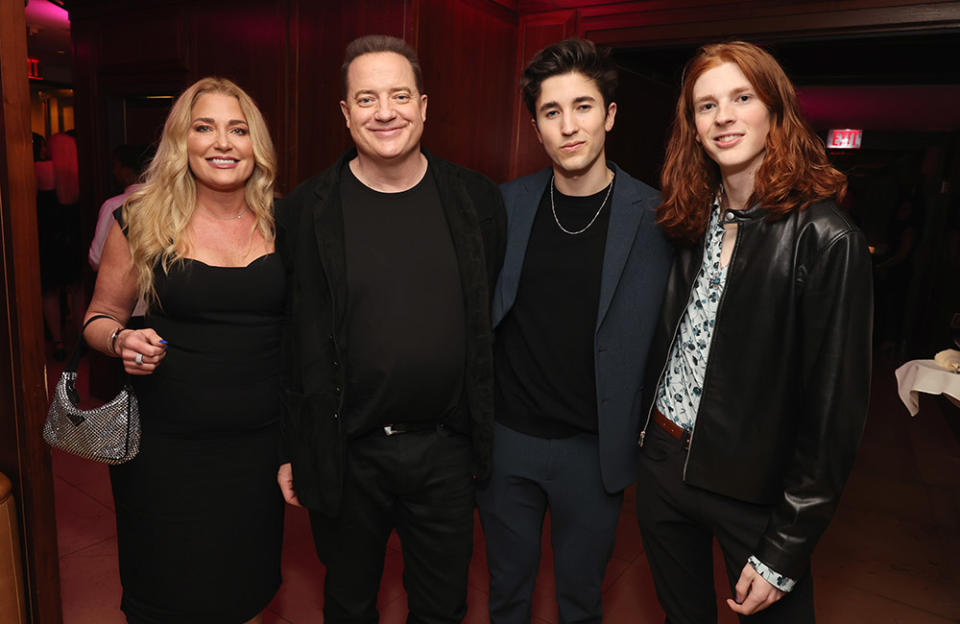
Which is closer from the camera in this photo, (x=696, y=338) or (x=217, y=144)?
(x=696, y=338)

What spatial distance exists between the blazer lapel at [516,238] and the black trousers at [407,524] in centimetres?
40

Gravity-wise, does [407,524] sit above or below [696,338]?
below

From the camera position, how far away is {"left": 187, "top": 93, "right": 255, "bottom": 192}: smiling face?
179 centimetres

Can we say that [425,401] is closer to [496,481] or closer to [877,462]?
[496,481]

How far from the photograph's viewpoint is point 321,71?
3.80 meters

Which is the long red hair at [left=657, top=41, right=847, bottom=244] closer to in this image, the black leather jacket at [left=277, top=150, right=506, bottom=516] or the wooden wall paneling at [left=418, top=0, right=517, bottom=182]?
the black leather jacket at [left=277, top=150, right=506, bottom=516]

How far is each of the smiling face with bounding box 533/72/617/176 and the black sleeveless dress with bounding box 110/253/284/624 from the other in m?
0.84

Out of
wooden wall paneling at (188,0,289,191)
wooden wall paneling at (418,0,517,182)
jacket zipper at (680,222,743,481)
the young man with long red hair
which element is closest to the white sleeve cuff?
the young man with long red hair

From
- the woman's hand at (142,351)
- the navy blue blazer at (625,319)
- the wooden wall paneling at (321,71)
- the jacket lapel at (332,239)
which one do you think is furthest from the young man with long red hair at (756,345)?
the wooden wall paneling at (321,71)

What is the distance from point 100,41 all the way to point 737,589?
17.8 ft

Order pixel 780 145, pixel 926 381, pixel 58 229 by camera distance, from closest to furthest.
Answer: pixel 780 145 < pixel 926 381 < pixel 58 229

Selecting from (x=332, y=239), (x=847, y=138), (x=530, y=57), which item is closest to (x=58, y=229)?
(x=530, y=57)

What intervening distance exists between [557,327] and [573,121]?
0.56 m

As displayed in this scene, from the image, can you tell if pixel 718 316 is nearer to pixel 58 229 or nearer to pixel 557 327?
pixel 557 327
